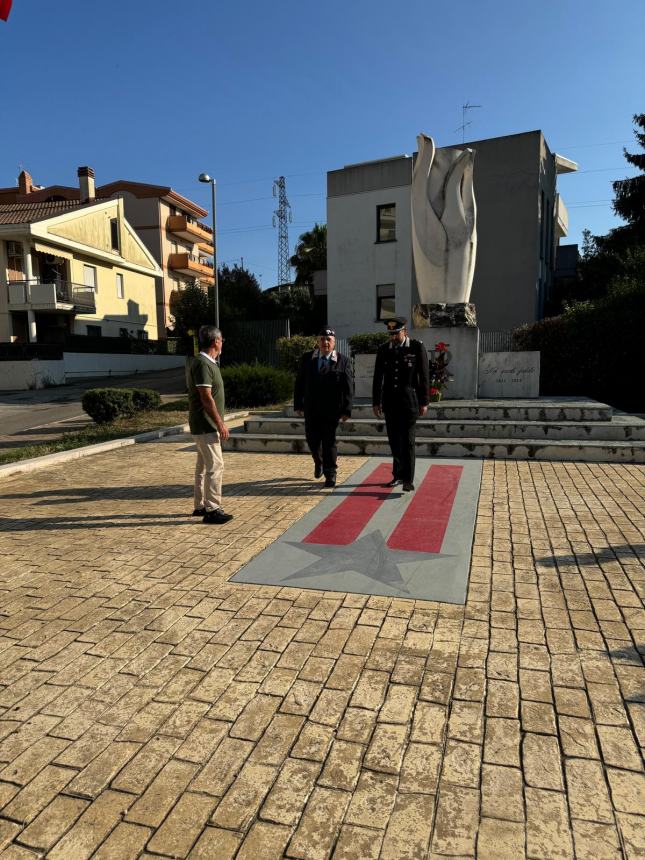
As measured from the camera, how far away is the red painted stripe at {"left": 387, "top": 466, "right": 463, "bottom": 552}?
4699 millimetres

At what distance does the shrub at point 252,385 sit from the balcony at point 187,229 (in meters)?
34.0

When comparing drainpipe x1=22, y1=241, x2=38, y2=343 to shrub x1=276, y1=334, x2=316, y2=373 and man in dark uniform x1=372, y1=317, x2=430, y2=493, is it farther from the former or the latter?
man in dark uniform x1=372, y1=317, x2=430, y2=493

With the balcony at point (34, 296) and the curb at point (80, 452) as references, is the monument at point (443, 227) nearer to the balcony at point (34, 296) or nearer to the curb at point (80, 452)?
the curb at point (80, 452)

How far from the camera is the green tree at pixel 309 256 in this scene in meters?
37.7

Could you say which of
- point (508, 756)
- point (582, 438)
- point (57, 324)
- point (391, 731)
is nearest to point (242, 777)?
point (391, 731)

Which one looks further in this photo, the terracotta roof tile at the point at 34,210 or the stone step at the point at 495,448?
the terracotta roof tile at the point at 34,210

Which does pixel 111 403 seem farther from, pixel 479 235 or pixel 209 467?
pixel 479 235

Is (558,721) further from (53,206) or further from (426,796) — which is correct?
(53,206)

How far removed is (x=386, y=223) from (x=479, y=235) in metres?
4.44

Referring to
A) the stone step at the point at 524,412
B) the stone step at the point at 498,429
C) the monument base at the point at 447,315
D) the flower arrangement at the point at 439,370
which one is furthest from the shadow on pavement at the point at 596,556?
the monument base at the point at 447,315

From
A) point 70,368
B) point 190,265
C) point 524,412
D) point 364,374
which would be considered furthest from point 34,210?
point 524,412

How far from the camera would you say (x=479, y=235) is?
2406 centimetres

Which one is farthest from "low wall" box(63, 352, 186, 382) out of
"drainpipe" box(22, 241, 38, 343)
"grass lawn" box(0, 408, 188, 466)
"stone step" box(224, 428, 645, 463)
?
"stone step" box(224, 428, 645, 463)

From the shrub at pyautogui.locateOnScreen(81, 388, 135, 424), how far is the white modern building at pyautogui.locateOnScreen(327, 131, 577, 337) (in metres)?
15.3
